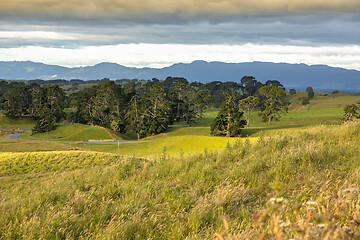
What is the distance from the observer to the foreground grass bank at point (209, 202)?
125 inches

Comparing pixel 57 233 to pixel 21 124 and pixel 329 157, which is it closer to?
pixel 329 157

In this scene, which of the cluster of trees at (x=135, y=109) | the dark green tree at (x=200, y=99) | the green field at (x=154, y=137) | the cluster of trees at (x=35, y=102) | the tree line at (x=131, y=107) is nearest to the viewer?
the green field at (x=154, y=137)

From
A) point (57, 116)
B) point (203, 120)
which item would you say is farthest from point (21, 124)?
point (203, 120)

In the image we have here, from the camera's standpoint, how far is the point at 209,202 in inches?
201

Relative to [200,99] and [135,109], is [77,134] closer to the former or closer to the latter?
[135,109]

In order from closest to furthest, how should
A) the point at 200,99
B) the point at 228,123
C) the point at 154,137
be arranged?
the point at 228,123 < the point at 154,137 < the point at 200,99

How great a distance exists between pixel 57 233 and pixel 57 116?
97.2 m

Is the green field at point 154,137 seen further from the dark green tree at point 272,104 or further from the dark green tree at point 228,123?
the dark green tree at point 272,104

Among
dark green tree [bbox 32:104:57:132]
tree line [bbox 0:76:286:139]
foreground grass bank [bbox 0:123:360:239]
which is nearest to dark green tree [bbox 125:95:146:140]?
tree line [bbox 0:76:286:139]

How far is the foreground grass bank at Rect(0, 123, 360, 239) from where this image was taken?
3168 mm

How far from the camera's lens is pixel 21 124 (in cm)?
9788

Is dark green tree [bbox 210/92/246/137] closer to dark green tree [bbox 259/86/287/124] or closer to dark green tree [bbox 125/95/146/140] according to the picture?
dark green tree [bbox 259/86/287/124]

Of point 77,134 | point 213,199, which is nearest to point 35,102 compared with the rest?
point 77,134

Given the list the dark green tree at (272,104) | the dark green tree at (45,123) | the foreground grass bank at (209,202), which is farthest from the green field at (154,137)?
the foreground grass bank at (209,202)
